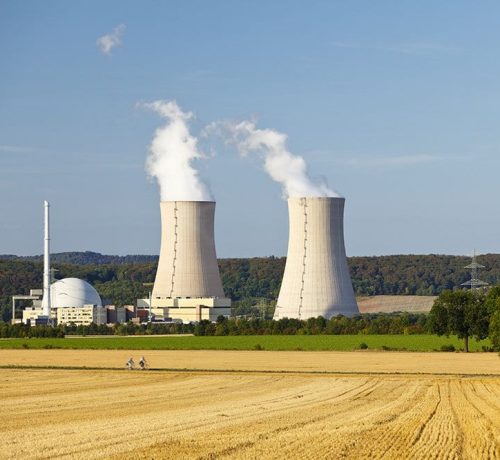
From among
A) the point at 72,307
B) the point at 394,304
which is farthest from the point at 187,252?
the point at 394,304

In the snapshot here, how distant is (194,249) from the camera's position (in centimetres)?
7938

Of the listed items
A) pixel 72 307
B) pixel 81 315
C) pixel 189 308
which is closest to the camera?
pixel 189 308

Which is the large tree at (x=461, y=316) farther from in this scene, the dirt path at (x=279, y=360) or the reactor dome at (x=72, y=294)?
the reactor dome at (x=72, y=294)

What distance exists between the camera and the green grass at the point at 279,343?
66938mm

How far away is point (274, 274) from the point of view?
16875cm

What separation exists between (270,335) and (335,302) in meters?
10.1

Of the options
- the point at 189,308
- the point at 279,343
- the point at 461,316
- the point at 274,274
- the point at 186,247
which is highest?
the point at 274,274

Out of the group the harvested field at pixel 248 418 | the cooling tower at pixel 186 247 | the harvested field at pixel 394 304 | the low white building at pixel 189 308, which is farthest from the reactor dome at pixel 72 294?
the harvested field at pixel 248 418

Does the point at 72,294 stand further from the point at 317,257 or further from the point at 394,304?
the point at 317,257

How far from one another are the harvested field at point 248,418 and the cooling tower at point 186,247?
41247 millimetres

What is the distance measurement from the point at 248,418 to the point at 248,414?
1.03 metres

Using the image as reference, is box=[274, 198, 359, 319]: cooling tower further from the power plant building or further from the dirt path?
the power plant building

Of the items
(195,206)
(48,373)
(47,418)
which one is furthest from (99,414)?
(195,206)

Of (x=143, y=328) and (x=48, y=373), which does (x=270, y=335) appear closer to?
(x=143, y=328)
